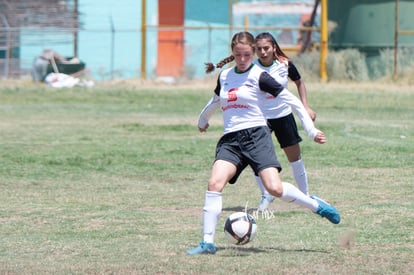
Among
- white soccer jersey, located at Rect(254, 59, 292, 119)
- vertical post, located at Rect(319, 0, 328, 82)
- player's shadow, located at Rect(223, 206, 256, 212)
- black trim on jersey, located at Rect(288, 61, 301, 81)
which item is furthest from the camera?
vertical post, located at Rect(319, 0, 328, 82)

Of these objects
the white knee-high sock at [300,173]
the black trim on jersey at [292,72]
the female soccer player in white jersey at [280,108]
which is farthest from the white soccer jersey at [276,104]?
the white knee-high sock at [300,173]

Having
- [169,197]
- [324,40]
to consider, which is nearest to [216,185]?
[169,197]

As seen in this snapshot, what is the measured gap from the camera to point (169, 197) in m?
11.3

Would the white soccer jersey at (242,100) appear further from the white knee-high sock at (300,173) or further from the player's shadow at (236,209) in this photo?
the player's shadow at (236,209)

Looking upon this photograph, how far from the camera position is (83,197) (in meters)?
11.3

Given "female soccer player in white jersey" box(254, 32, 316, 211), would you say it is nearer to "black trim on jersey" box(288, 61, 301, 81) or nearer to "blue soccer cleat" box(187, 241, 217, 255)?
"black trim on jersey" box(288, 61, 301, 81)

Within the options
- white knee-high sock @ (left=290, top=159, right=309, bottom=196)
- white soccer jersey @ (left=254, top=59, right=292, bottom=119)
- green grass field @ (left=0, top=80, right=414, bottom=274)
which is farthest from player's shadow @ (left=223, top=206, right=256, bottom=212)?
white soccer jersey @ (left=254, top=59, right=292, bottom=119)

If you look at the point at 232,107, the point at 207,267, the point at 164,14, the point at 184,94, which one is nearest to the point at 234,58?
the point at 232,107

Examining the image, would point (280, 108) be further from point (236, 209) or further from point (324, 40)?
point (324, 40)

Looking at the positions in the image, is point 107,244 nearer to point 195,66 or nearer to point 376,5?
point 376,5

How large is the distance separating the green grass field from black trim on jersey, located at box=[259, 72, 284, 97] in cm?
126

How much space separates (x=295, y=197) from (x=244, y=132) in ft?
2.19

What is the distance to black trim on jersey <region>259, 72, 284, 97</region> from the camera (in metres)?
7.92

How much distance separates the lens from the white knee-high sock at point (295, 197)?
312 inches
